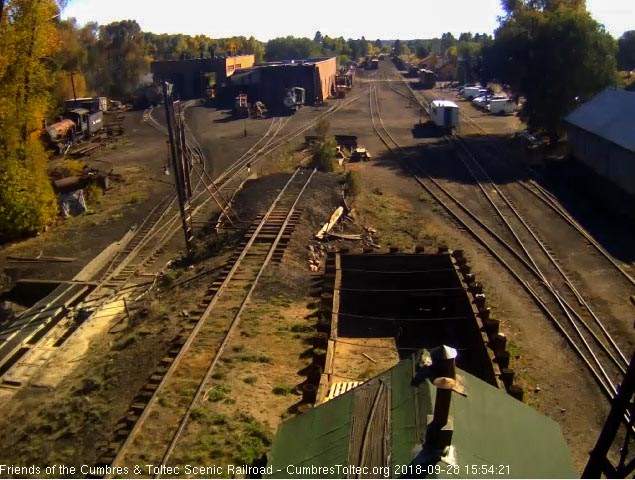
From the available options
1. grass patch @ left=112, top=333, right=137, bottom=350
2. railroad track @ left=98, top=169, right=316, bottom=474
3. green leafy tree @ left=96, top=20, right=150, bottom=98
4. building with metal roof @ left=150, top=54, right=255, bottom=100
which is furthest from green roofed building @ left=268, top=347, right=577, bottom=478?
green leafy tree @ left=96, top=20, right=150, bottom=98

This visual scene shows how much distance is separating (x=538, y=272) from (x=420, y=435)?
13.5 m

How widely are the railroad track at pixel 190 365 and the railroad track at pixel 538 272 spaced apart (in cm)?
686

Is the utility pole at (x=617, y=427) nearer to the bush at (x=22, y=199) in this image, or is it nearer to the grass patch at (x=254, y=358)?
the grass patch at (x=254, y=358)

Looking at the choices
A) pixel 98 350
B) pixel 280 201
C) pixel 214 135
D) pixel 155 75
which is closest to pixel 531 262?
pixel 280 201

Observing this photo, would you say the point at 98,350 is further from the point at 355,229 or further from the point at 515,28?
the point at 515,28

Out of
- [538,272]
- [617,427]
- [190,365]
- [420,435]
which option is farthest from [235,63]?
[420,435]

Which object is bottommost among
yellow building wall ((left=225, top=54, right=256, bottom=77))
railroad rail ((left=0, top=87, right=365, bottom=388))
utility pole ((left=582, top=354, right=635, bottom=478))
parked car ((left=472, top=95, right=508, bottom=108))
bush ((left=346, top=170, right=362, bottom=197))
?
railroad rail ((left=0, top=87, right=365, bottom=388))

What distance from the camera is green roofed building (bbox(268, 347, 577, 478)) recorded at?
16.3ft

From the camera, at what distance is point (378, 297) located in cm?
1703

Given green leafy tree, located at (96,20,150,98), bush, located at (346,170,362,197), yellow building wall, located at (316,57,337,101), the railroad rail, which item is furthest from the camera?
green leafy tree, located at (96,20,150,98)

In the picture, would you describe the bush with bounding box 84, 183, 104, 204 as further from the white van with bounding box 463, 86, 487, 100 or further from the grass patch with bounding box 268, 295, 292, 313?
the white van with bounding box 463, 86, 487, 100

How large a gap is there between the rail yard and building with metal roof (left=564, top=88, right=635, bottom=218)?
4.57 feet

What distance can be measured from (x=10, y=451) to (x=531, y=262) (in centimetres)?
1437

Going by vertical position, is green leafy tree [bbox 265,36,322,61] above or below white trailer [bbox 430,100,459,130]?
above
